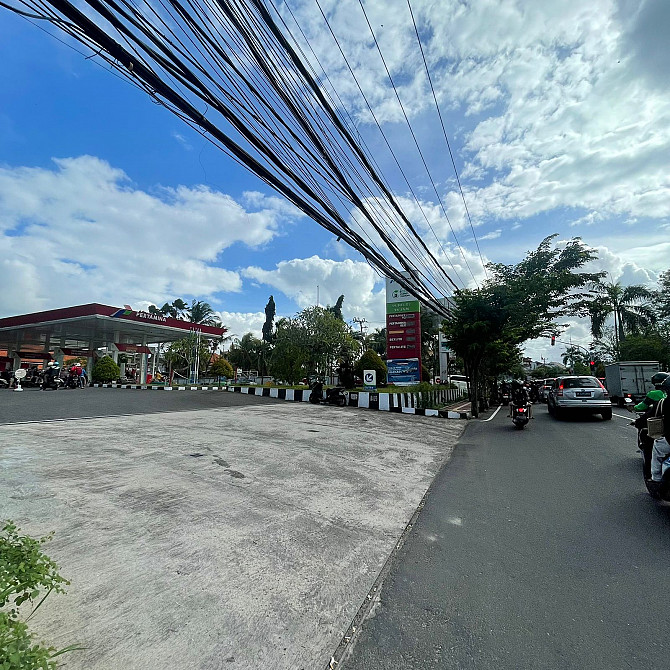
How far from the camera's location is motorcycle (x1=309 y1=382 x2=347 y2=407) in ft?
55.5

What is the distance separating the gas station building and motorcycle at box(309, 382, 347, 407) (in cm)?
1550

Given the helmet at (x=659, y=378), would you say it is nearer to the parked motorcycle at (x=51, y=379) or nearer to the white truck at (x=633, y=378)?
the white truck at (x=633, y=378)

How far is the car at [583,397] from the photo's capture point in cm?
1329

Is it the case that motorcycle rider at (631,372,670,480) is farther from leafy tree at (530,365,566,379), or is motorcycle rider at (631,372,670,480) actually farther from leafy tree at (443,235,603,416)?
leafy tree at (530,365,566,379)

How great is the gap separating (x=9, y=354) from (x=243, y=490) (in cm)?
5201

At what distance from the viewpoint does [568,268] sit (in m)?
22.2

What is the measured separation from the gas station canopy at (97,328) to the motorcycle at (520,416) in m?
23.6

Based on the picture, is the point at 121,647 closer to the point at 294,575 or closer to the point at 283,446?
the point at 294,575

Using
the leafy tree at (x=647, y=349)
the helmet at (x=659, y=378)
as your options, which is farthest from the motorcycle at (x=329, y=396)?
the leafy tree at (x=647, y=349)

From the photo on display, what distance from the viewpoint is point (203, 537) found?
3.39 meters

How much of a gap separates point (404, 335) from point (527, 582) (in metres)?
25.2

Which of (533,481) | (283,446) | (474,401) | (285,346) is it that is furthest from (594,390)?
(285,346)

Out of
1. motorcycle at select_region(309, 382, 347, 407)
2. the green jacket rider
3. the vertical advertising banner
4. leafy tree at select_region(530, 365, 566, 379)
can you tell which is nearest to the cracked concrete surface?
the green jacket rider

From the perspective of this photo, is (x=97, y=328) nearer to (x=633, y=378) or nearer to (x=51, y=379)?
(x=51, y=379)
